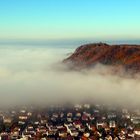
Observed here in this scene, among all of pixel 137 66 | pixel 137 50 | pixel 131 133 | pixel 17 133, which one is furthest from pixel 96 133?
pixel 137 50

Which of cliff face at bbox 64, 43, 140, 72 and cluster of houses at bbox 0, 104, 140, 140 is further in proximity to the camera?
cliff face at bbox 64, 43, 140, 72

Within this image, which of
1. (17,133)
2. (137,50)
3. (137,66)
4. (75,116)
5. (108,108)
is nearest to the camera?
(17,133)

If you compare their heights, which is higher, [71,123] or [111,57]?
[111,57]

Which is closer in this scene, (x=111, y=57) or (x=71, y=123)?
(x=71, y=123)

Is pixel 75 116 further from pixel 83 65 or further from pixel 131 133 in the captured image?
pixel 83 65

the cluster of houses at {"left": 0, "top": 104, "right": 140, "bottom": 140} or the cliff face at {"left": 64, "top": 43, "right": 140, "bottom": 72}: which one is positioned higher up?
the cliff face at {"left": 64, "top": 43, "right": 140, "bottom": 72}
